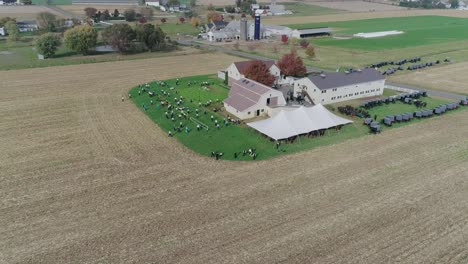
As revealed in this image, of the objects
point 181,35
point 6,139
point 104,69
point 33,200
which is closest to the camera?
point 33,200

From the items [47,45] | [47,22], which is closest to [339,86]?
[47,45]

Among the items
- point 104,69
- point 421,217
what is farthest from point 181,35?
point 421,217

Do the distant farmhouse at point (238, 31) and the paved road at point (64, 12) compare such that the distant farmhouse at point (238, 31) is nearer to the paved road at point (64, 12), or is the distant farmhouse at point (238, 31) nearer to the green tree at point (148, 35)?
the green tree at point (148, 35)

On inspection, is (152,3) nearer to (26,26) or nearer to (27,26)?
(27,26)

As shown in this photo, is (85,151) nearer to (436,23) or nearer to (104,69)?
(104,69)

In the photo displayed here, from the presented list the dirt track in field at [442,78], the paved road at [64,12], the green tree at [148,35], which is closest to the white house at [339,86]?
the dirt track in field at [442,78]

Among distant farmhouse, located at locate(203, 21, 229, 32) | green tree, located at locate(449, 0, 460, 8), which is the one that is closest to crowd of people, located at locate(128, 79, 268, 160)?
distant farmhouse, located at locate(203, 21, 229, 32)
